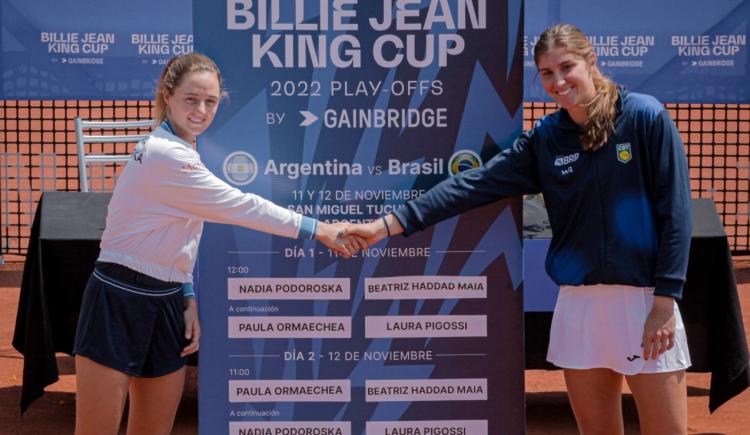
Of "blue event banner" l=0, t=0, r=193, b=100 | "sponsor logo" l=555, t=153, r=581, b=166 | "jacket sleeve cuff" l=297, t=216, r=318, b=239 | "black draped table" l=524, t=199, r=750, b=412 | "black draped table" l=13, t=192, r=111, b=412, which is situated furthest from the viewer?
"blue event banner" l=0, t=0, r=193, b=100

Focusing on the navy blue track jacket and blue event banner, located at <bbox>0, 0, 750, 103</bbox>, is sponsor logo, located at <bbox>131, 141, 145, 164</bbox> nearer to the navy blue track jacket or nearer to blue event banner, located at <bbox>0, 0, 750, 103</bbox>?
the navy blue track jacket

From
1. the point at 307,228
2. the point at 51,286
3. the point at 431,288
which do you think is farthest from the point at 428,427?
the point at 51,286

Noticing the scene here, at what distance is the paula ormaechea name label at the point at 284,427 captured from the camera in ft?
12.3

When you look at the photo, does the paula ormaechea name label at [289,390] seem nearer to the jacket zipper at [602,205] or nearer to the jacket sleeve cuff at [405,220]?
the jacket sleeve cuff at [405,220]

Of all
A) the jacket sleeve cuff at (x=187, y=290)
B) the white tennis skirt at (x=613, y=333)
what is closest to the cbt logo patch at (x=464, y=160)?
the white tennis skirt at (x=613, y=333)

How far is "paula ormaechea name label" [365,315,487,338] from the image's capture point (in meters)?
3.74

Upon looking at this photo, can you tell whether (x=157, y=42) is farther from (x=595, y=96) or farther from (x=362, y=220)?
(x=595, y=96)

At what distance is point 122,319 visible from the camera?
3.29 meters

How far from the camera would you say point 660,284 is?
3229 millimetres

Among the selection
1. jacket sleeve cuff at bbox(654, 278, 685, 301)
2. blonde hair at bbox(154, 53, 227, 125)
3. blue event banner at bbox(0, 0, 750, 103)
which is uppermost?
blue event banner at bbox(0, 0, 750, 103)

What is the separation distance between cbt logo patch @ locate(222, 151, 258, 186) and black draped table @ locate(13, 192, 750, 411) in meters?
1.91

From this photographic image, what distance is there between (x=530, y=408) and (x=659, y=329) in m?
3.10

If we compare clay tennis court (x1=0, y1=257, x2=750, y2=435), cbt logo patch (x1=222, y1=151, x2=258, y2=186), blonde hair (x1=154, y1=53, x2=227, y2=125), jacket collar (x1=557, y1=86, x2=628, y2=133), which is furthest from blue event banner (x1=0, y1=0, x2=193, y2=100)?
jacket collar (x1=557, y1=86, x2=628, y2=133)

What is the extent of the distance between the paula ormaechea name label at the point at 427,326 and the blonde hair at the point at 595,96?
81 cm
